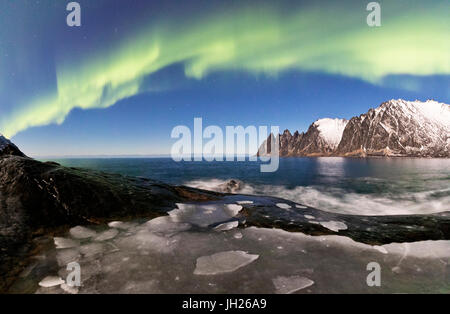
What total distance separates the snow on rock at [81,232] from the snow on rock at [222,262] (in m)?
3.19

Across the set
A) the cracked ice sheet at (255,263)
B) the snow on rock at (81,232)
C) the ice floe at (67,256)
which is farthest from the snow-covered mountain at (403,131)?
the ice floe at (67,256)

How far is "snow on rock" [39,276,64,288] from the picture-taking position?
307 centimetres

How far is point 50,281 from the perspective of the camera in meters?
3.17

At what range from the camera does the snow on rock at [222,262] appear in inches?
138

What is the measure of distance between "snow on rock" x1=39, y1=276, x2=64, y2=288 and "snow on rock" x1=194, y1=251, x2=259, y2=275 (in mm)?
2235

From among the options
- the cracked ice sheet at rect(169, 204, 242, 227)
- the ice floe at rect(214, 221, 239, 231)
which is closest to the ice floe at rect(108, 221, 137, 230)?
the cracked ice sheet at rect(169, 204, 242, 227)

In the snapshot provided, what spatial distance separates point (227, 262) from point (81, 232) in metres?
4.13

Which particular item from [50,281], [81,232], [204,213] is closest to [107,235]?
[81,232]

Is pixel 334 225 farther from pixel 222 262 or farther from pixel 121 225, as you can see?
pixel 121 225

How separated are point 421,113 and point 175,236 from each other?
835ft

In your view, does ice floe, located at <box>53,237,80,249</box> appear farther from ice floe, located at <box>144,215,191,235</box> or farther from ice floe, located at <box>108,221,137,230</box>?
ice floe, located at <box>144,215,191,235</box>

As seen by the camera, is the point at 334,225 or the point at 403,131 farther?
the point at 403,131
